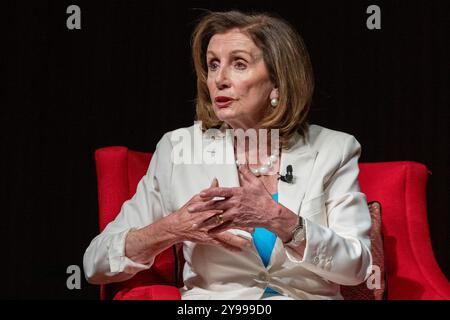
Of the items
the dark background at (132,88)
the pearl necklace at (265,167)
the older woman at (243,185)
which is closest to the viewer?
the older woman at (243,185)

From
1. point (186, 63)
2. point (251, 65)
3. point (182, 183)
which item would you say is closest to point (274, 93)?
point (251, 65)

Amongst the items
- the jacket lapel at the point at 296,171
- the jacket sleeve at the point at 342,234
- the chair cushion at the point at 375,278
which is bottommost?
the chair cushion at the point at 375,278

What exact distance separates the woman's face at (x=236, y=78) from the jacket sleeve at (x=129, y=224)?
0.29m

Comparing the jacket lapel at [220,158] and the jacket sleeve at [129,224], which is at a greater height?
the jacket lapel at [220,158]

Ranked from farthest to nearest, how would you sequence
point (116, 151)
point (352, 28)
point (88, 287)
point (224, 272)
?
point (88, 287) → point (352, 28) → point (116, 151) → point (224, 272)

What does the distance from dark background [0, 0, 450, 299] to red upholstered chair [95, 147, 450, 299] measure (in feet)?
1.87

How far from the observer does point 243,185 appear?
99.7 inches

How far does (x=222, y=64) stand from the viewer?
2.67 metres

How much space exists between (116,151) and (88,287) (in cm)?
109

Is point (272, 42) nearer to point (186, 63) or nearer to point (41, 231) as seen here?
point (186, 63)

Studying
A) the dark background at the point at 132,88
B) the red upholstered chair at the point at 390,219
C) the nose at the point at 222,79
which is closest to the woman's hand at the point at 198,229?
the red upholstered chair at the point at 390,219

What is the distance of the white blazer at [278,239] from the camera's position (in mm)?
2561

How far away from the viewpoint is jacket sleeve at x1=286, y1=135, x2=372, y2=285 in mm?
2418

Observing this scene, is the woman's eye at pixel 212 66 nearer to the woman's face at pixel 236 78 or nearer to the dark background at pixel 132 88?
the woman's face at pixel 236 78
